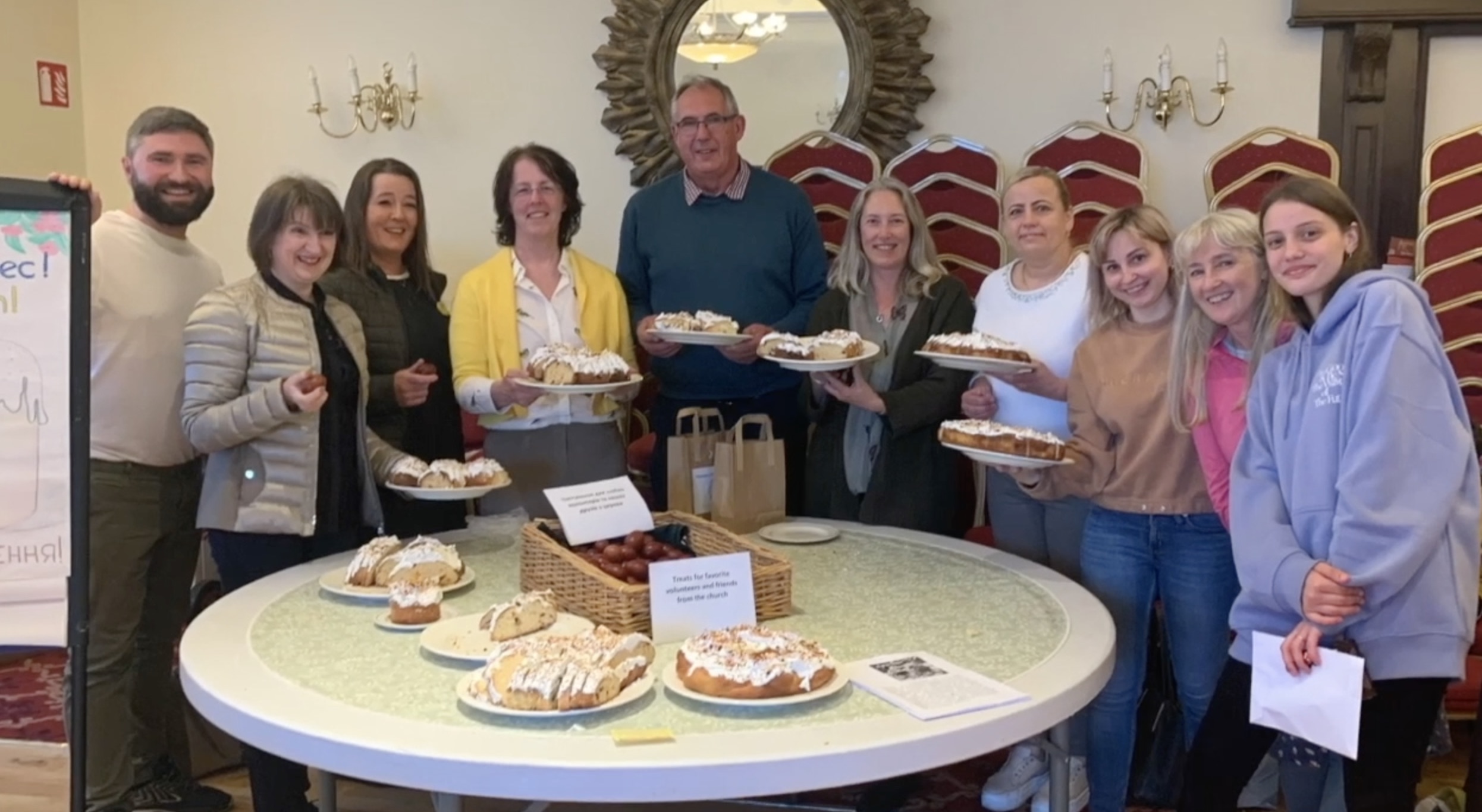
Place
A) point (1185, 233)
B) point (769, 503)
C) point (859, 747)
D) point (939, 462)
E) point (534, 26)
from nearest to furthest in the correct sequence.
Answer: point (859, 747)
point (1185, 233)
point (769, 503)
point (939, 462)
point (534, 26)

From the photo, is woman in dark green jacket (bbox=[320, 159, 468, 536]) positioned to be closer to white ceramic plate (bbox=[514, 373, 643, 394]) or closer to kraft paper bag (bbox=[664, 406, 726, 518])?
A: white ceramic plate (bbox=[514, 373, 643, 394])

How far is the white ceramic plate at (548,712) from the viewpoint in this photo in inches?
58.4

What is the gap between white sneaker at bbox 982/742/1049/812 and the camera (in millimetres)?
2658

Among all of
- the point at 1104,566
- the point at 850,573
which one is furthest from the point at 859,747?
the point at 1104,566

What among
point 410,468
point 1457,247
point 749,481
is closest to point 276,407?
point 410,468

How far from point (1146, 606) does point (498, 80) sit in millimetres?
3293

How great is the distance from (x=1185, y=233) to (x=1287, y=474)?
0.49m

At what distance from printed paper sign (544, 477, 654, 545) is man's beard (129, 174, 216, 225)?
1.28 metres

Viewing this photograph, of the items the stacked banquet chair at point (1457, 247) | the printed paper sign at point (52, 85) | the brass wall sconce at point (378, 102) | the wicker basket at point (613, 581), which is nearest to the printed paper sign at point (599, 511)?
the wicker basket at point (613, 581)

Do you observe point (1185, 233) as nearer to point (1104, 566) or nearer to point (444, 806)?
point (1104, 566)

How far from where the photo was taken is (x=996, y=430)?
2287 mm

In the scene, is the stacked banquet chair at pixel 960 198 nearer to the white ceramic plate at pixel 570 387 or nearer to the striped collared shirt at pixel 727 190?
the striped collared shirt at pixel 727 190

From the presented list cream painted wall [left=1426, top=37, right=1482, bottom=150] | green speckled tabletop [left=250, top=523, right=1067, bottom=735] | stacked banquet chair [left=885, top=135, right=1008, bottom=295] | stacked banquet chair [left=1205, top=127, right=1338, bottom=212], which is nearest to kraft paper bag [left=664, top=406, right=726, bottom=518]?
green speckled tabletop [left=250, top=523, right=1067, bottom=735]

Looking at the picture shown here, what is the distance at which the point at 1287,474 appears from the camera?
6.31ft
